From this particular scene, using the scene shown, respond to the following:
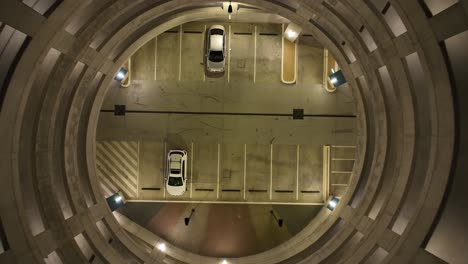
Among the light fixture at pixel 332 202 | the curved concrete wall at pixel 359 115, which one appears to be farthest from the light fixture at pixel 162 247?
the light fixture at pixel 332 202

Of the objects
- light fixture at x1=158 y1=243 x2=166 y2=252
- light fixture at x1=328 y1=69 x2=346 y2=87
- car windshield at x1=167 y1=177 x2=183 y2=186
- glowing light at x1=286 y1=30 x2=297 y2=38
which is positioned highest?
glowing light at x1=286 y1=30 x2=297 y2=38

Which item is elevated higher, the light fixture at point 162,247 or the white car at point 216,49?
the white car at point 216,49

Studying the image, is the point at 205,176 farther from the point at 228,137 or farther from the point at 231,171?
the point at 228,137

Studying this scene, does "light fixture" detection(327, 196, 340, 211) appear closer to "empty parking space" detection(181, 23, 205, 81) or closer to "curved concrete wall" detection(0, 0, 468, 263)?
"curved concrete wall" detection(0, 0, 468, 263)

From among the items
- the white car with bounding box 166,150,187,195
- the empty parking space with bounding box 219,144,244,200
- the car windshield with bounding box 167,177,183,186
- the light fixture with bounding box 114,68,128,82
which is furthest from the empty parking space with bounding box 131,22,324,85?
the car windshield with bounding box 167,177,183,186

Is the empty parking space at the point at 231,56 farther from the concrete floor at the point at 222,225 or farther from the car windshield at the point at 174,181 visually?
the concrete floor at the point at 222,225
